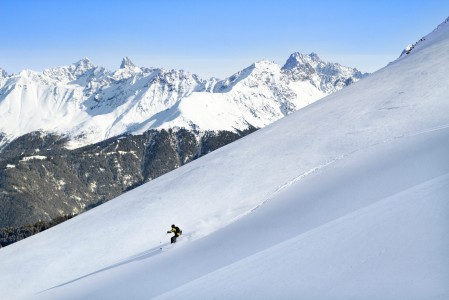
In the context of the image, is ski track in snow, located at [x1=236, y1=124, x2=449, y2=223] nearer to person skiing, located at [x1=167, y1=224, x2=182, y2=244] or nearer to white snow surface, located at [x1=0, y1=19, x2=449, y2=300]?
white snow surface, located at [x1=0, y1=19, x2=449, y2=300]

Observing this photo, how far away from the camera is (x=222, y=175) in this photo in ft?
94.2

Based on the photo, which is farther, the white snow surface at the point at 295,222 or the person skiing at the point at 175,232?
the person skiing at the point at 175,232

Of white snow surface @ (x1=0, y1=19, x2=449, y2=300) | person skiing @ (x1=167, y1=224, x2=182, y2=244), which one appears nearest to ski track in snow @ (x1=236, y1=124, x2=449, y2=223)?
white snow surface @ (x1=0, y1=19, x2=449, y2=300)

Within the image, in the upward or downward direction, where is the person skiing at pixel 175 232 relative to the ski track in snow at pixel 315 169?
downward

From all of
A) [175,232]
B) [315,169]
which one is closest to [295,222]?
[175,232]

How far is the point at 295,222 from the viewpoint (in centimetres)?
1755

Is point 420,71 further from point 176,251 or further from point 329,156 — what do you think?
point 176,251

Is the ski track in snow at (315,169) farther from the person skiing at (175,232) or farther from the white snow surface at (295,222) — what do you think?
the person skiing at (175,232)

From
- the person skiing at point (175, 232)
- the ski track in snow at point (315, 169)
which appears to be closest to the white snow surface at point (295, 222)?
the ski track in snow at point (315, 169)

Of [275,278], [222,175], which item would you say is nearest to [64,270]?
[222,175]

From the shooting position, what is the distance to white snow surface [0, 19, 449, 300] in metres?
10.7

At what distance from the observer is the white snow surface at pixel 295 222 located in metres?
10.7

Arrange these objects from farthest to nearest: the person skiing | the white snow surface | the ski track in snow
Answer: the ski track in snow, the person skiing, the white snow surface

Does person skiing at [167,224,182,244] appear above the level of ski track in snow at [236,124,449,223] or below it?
below
